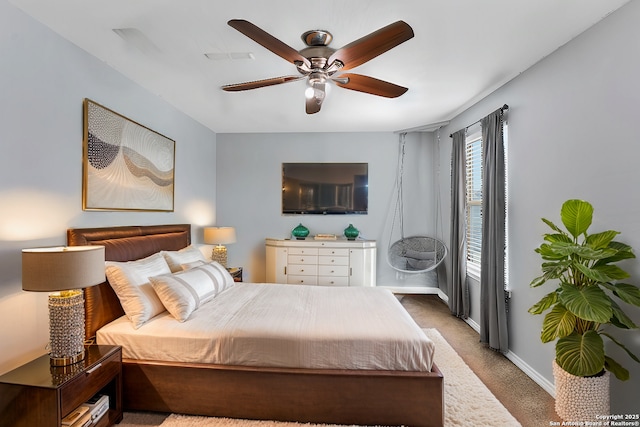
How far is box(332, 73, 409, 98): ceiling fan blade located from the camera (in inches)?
86.0

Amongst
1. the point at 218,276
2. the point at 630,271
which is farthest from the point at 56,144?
the point at 630,271

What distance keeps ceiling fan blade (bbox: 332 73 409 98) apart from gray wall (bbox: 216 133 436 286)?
2419mm

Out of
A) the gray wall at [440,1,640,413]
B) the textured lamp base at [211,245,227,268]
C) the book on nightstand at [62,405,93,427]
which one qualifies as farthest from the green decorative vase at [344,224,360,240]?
the book on nightstand at [62,405,93,427]

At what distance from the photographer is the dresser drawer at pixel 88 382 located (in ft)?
5.08

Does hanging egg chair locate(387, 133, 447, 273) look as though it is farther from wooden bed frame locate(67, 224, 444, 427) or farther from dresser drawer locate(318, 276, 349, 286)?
wooden bed frame locate(67, 224, 444, 427)

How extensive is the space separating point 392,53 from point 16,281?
3.00 metres

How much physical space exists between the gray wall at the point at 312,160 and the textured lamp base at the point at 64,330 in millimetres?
3108

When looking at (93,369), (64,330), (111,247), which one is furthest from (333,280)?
(64,330)

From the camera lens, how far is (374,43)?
5.45 feet

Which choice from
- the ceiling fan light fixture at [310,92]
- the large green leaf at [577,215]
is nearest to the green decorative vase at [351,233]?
the ceiling fan light fixture at [310,92]

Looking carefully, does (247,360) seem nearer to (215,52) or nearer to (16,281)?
(16,281)

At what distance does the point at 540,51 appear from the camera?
2.27 m

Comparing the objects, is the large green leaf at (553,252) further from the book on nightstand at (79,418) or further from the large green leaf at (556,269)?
the book on nightstand at (79,418)

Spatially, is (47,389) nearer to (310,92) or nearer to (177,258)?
(177,258)
